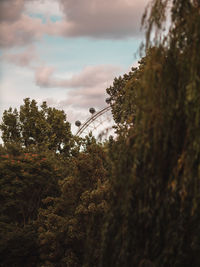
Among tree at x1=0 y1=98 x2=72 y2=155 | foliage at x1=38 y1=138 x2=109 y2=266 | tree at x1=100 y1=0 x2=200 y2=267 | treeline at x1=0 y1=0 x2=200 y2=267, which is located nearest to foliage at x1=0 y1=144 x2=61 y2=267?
foliage at x1=38 y1=138 x2=109 y2=266

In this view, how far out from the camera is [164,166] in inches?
199

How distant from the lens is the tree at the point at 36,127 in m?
28.6

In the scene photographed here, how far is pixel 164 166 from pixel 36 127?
24281mm

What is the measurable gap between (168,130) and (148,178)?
0.78 meters

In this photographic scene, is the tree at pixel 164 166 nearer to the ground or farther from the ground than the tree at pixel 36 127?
nearer to the ground

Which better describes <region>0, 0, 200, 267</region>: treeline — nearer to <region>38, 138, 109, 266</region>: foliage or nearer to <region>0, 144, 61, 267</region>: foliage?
<region>38, 138, 109, 266</region>: foliage

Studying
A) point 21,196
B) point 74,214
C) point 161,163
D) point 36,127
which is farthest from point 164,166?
point 36,127

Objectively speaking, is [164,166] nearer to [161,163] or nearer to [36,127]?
[161,163]

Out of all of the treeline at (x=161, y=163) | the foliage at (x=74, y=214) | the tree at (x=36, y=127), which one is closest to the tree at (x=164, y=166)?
the treeline at (x=161, y=163)

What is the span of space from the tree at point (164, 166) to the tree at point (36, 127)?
2338 cm

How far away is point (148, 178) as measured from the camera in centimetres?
506

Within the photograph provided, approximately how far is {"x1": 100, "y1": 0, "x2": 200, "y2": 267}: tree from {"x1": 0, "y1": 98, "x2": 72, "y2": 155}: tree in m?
23.4

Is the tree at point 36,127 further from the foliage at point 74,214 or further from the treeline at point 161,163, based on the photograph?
the treeline at point 161,163

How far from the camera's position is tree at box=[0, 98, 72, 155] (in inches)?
1126
